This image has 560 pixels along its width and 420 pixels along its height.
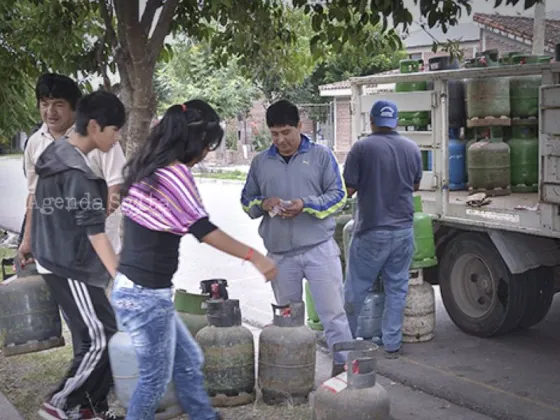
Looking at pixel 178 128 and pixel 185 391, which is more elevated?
pixel 178 128

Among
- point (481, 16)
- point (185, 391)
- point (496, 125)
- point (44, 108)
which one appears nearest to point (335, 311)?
point (185, 391)

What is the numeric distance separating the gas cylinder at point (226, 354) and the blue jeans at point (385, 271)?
1387 mm

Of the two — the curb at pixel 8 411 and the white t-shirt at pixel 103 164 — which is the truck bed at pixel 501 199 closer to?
the white t-shirt at pixel 103 164

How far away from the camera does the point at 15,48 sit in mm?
8164

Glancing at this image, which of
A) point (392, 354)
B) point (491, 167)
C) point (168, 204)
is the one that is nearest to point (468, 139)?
point (491, 167)

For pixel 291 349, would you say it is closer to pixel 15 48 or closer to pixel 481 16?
pixel 15 48

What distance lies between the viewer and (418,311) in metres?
6.72

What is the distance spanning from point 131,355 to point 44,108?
5.75 feet

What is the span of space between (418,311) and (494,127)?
1.82 meters

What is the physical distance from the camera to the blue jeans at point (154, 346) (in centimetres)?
385

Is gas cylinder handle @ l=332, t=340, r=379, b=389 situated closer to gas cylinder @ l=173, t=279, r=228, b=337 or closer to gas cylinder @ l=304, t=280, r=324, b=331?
gas cylinder @ l=173, t=279, r=228, b=337

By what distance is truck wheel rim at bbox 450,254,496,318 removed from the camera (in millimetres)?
6969

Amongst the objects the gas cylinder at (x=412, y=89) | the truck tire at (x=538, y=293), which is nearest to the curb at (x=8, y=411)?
the truck tire at (x=538, y=293)

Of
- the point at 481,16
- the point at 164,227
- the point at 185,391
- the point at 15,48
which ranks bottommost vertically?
the point at 185,391
